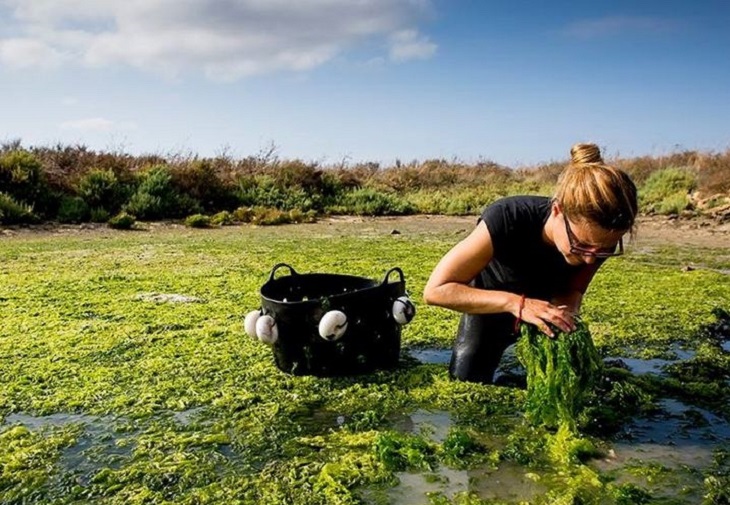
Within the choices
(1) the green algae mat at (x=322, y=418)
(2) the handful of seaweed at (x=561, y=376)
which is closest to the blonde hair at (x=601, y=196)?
(2) the handful of seaweed at (x=561, y=376)

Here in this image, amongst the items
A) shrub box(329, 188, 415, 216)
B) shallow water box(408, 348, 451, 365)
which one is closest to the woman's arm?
shallow water box(408, 348, 451, 365)

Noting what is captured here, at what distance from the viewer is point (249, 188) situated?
47.3 ft

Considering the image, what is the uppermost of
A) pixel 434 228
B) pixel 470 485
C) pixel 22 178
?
pixel 22 178

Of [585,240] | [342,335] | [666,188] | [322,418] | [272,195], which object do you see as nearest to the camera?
[585,240]

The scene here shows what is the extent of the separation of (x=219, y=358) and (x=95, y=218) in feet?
29.0

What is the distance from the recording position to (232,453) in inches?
98.7

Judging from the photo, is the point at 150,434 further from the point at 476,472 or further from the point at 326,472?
the point at 476,472

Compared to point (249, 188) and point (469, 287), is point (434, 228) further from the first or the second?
point (469, 287)

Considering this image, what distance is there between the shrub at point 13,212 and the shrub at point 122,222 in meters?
1.23

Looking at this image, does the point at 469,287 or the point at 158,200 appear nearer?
the point at 469,287

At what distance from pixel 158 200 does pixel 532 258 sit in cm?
1041

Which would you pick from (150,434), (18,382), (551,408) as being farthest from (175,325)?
(551,408)

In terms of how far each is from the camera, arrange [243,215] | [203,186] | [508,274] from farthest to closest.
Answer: [203,186] < [243,215] < [508,274]

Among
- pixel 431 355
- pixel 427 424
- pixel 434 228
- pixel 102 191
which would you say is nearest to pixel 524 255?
pixel 427 424
